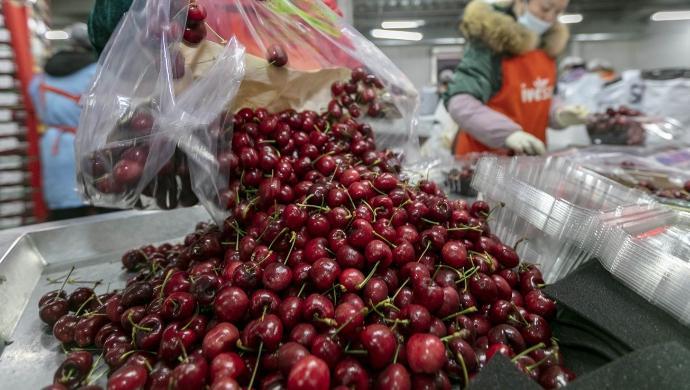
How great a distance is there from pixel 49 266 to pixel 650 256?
→ 1.57 m

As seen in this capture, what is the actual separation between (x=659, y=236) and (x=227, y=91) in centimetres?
103

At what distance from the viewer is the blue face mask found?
2.29 metres

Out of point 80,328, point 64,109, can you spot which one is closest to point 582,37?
point 64,109

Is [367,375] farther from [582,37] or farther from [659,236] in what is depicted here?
[582,37]

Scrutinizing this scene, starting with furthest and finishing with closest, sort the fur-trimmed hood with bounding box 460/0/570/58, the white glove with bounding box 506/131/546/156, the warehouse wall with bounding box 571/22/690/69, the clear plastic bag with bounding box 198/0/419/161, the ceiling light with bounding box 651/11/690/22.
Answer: the warehouse wall with bounding box 571/22/690/69
the ceiling light with bounding box 651/11/690/22
the fur-trimmed hood with bounding box 460/0/570/58
the white glove with bounding box 506/131/546/156
the clear plastic bag with bounding box 198/0/419/161

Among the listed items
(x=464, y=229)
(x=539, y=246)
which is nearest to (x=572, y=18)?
(x=539, y=246)

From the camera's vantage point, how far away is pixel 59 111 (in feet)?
7.85

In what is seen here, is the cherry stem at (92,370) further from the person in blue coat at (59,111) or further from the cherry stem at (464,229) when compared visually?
the person in blue coat at (59,111)

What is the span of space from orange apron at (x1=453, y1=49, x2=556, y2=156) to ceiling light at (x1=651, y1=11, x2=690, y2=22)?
10929 mm

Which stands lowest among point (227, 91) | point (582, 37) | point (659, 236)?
point (659, 236)

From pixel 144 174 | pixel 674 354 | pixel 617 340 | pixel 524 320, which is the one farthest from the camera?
pixel 144 174

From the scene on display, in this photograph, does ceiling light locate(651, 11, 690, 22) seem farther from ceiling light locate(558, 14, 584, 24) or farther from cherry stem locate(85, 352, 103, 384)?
cherry stem locate(85, 352, 103, 384)

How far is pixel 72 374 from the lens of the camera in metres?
0.67

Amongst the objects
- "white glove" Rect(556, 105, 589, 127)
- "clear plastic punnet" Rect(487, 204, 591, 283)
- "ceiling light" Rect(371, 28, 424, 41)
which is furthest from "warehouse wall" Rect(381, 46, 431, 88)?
"clear plastic punnet" Rect(487, 204, 591, 283)
